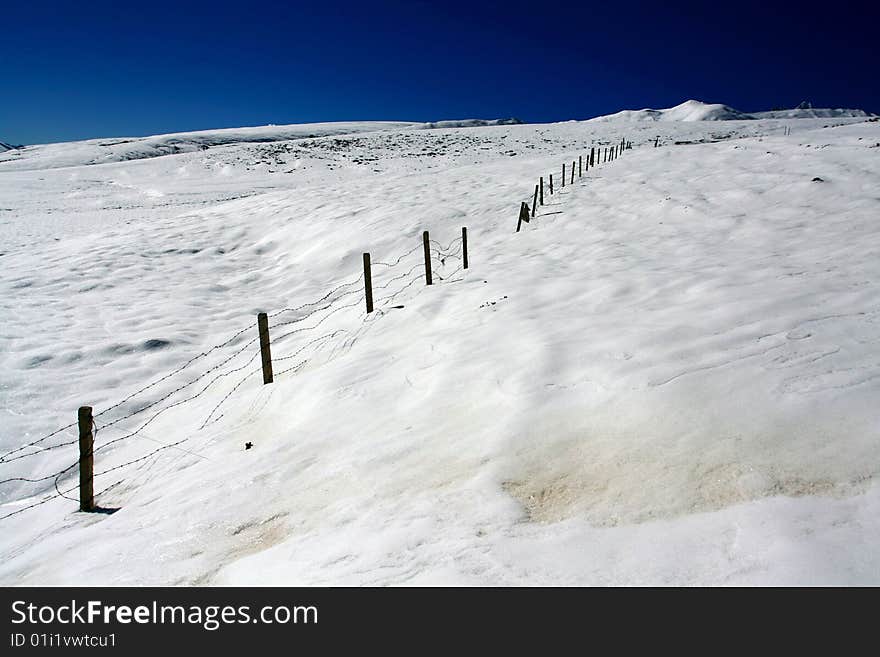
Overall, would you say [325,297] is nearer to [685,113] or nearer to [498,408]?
[498,408]

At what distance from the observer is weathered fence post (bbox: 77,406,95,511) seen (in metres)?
4.84

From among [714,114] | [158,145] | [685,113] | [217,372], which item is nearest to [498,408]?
[217,372]

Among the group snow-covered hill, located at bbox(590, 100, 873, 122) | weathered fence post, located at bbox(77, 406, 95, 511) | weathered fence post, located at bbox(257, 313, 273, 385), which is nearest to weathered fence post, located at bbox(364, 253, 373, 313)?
weathered fence post, located at bbox(257, 313, 273, 385)

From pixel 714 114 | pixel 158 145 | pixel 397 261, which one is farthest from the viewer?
pixel 714 114

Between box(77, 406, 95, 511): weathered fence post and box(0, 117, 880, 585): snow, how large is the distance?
0.20 meters

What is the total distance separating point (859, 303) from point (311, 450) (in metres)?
5.23

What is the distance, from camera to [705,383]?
3994mm

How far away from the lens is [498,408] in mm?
4434

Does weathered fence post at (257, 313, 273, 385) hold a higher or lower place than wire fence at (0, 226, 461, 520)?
higher

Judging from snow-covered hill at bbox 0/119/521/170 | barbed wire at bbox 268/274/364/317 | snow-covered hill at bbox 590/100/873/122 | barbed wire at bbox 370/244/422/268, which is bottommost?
barbed wire at bbox 268/274/364/317

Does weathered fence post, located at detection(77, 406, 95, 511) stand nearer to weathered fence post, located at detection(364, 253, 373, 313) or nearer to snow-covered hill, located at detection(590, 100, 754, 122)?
weathered fence post, located at detection(364, 253, 373, 313)

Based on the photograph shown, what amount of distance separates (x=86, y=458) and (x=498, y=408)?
3766mm
